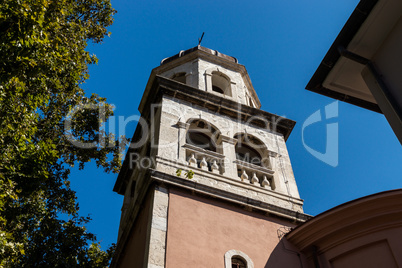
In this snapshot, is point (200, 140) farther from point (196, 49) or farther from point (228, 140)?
point (196, 49)

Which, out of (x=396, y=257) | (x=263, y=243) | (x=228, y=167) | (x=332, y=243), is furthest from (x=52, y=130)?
(x=396, y=257)

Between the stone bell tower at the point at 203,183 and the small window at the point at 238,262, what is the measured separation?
0.9 inches

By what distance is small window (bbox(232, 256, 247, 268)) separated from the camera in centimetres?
978

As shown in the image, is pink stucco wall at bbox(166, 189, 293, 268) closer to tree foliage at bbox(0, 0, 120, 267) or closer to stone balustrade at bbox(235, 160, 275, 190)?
stone balustrade at bbox(235, 160, 275, 190)

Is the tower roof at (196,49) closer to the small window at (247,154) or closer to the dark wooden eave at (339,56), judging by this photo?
the small window at (247,154)

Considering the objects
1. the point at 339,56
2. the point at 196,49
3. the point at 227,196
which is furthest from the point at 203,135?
the point at 339,56

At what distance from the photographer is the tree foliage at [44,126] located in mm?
8195

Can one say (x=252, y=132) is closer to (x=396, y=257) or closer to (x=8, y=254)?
(x=396, y=257)

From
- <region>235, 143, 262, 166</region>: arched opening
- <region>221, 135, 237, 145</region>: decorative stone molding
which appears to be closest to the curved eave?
<region>235, 143, 262, 166</region>: arched opening

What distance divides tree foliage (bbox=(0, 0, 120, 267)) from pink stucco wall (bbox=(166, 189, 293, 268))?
3263 mm

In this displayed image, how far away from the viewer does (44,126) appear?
44.2ft

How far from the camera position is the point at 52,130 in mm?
13906

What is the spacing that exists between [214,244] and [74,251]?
5267 mm

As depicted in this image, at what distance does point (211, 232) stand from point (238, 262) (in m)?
0.92
